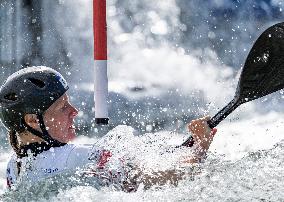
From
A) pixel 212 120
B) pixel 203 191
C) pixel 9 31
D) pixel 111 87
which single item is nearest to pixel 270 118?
pixel 111 87

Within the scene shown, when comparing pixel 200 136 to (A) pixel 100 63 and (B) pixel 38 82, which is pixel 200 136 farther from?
(A) pixel 100 63

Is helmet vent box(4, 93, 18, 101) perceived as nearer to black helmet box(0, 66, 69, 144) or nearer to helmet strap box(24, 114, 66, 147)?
black helmet box(0, 66, 69, 144)

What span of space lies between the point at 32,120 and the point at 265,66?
4.95 feet

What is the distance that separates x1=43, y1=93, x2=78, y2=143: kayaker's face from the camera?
3363 mm

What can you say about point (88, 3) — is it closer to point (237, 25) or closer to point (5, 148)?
point (237, 25)

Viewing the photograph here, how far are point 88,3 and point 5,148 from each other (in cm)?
309

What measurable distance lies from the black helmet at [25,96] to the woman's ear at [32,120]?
0.06 feet

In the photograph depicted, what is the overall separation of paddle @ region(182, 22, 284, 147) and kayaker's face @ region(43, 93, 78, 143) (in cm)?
108

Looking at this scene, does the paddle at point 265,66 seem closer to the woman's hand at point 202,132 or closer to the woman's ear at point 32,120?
the woman's hand at point 202,132

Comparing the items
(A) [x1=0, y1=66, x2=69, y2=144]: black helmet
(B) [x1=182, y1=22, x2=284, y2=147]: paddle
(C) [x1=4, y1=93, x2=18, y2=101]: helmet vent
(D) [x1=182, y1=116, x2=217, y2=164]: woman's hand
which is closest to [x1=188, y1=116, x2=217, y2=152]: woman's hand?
(D) [x1=182, y1=116, x2=217, y2=164]: woman's hand

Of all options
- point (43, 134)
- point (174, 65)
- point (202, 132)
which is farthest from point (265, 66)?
point (174, 65)

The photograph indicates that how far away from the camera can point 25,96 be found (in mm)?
3340

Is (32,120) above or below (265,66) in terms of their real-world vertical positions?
below

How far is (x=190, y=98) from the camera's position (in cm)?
895
